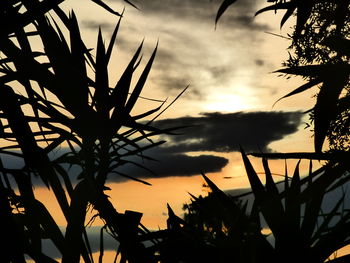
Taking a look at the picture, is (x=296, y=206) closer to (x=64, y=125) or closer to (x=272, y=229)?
(x=272, y=229)

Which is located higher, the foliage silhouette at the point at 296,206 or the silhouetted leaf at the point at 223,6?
the silhouetted leaf at the point at 223,6

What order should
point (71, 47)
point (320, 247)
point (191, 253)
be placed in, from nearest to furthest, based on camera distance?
point (320, 247) → point (191, 253) → point (71, 47)

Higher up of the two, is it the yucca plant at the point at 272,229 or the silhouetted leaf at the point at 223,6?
the silhouetted leaf at the point at 223,6

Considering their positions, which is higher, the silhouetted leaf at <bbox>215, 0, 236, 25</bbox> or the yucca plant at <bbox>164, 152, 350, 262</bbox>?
the silhouetted leaf at <bbox>215, 0, 236, 25</bbox>

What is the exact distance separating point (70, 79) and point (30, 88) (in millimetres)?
208

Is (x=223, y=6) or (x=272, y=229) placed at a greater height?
(x=223, y=6)

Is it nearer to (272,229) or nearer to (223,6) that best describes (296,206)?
(272,229)

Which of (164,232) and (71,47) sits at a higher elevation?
(71,47)

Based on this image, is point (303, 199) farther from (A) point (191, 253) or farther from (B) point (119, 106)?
(B) point (119, 106)

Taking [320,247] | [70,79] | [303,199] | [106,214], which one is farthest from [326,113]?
[70,79]

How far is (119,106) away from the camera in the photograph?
3125 millimetres

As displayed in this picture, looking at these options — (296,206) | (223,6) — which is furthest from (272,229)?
(223,6)

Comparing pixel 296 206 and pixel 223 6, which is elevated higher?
pixel 223 6

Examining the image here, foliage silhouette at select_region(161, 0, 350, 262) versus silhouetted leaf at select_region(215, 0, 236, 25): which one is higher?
silhouetted leaf at select_region(215, 0, 236, 25)
